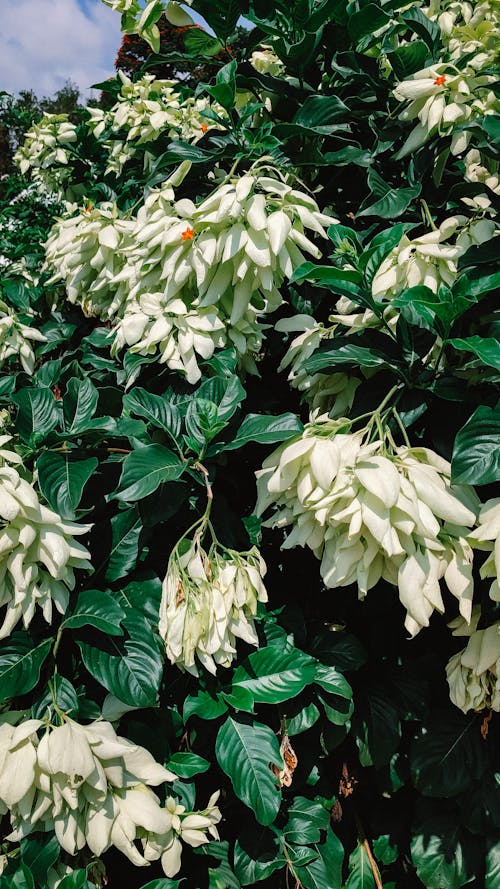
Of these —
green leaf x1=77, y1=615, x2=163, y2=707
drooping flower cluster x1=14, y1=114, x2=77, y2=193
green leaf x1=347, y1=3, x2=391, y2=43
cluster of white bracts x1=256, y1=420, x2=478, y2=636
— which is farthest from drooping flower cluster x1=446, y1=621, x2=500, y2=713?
drooping flower cluster x1=14, y1=114, x2=77, y2=193

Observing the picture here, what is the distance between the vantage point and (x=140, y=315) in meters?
1.21

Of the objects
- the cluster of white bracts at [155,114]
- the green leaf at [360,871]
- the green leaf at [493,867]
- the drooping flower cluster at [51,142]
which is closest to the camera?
the green leaf at [493,867]

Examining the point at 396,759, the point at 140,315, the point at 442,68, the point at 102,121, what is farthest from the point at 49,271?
the point at 396,759

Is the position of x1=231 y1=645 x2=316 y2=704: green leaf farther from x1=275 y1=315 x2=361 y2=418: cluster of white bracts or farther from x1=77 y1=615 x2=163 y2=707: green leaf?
x1=275 y1=315 x2=361 y2=418: cluster of white bracts

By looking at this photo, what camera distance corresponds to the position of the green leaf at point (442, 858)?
1.37 m

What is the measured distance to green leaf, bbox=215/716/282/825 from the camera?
1.15 metres

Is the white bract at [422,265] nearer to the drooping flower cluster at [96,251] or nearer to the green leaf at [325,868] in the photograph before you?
the drooping flower cluster at [96,251]

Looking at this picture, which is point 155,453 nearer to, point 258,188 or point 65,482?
point 65,482

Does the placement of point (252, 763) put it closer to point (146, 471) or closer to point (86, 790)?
point (86, 790)

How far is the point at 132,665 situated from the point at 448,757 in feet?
2.26

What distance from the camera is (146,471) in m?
1.06

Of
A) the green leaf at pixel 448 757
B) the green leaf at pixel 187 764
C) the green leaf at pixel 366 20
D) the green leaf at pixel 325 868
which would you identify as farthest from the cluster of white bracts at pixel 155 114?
the green leaf at pixel 325 868

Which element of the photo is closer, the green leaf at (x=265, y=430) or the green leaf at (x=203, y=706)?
the green leaf at (x=265, y=430)

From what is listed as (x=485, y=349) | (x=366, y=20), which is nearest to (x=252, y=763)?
(x=485, y=349)
